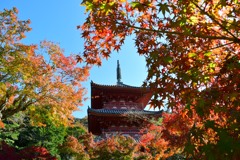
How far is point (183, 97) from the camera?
4621 mm

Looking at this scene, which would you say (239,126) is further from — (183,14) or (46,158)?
(46,158)

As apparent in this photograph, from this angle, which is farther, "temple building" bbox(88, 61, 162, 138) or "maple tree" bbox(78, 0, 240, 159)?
"temple building" bbox(88, 61, 162, 138)

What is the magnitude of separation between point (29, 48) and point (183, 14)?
1058 centimetres

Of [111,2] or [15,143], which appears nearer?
[111,2]

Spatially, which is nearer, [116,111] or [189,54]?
[189,54]

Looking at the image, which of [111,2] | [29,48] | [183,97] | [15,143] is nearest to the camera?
[111,2]

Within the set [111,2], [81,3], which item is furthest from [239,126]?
[81,3]

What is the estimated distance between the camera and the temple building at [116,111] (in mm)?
20641

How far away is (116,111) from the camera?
21266 mm

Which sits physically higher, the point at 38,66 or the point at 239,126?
the point at 38,66

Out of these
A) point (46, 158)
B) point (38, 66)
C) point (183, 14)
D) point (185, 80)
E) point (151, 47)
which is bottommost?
point (46, 158)

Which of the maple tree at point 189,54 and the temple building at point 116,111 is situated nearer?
the maple tree at point 189,54

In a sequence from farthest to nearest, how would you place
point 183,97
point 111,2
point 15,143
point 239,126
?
point 15,143
point 183,97
point 111,2
point 239,126

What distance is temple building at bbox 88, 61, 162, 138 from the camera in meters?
20.6
